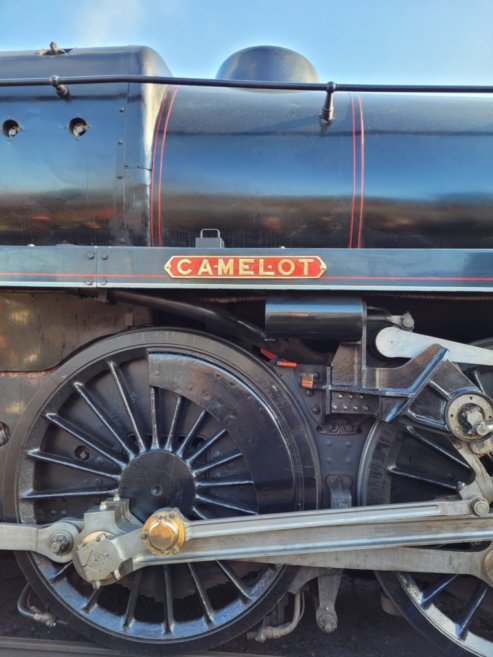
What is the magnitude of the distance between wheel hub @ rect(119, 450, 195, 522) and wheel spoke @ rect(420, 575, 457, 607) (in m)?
1.10

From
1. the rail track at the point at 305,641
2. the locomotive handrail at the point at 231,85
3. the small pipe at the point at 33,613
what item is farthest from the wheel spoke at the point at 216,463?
the locomotive handrail at the point at 231,85

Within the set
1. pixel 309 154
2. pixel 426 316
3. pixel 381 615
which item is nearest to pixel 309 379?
Answer: pixel 426 316

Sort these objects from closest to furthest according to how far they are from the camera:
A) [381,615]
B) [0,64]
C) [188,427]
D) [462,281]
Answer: [462,281], [188,427], [0,64], [381,615]

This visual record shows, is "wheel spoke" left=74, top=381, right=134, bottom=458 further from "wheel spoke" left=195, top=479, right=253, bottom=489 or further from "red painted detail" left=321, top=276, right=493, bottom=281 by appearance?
"red painted detail" left=321, top=276, right=493, bottom=281

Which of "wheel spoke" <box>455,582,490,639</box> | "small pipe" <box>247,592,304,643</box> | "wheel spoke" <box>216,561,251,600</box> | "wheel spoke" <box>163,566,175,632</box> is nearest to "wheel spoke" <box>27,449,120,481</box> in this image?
"wheel spoke" <box>163,566,175,632</box>

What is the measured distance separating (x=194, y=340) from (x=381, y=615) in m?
1.84

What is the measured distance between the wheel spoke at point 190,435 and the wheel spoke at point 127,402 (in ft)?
0.53

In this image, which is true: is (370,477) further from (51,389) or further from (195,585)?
(51,389)

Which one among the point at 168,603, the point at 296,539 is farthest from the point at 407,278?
the point at 168,603

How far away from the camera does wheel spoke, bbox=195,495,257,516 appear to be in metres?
2.00

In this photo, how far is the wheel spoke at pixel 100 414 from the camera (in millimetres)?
2021

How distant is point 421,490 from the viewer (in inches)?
82.7

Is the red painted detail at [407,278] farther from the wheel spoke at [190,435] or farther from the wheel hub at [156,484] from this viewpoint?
the wheel hub at [156,484]

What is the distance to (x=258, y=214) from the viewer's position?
204 cm
